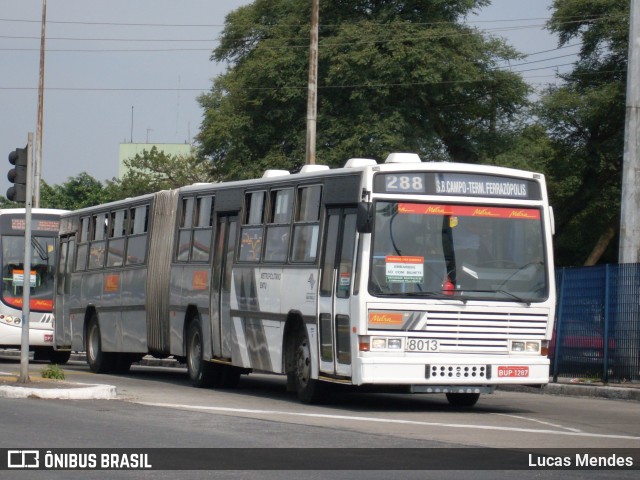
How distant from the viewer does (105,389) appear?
57.1 ft

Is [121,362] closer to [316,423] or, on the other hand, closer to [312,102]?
[312,102]

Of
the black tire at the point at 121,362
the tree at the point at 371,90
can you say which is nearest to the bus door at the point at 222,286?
the black tire at the point at 121,362

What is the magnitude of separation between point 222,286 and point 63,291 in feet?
30.0

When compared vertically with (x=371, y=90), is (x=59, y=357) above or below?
below

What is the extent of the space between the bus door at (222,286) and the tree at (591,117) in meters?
32.0

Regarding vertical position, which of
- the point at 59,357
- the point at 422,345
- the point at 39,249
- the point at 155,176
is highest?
the point at 155,176

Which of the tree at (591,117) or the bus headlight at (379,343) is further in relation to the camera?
the tree at (591,117)

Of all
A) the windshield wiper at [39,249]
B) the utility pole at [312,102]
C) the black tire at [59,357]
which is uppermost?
the utility pole at [312,102]

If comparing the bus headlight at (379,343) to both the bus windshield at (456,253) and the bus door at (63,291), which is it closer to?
the bus windshield at (456,253)

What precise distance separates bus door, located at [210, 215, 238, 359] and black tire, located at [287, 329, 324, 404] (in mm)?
2224

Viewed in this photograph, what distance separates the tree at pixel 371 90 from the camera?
4675cm

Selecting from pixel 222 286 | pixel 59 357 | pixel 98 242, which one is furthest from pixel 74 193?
pixel 222 286

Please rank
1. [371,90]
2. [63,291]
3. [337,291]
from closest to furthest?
1. [337,291]
2. [63,291]
3. [371,90]

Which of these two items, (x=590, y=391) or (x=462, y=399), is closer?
(x=462, y=399)
